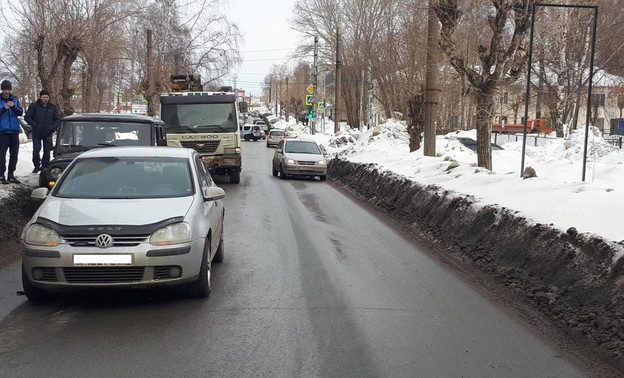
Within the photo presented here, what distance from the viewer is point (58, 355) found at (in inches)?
192

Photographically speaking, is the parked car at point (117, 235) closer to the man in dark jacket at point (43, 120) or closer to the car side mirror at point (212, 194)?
the car side mirror at point (212, 194)

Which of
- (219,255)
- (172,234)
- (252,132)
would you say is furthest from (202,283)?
(252,132)

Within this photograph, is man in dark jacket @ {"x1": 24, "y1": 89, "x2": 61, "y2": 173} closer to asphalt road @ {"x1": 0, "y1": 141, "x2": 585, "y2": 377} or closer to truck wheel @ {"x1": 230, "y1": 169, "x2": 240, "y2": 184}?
asphalt road @ {"x1": 0, "y1": 141, "x2": 585, "y2": 377}

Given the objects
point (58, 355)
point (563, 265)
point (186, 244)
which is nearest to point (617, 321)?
point (563, 265)

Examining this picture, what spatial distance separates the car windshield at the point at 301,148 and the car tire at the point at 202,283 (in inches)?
695

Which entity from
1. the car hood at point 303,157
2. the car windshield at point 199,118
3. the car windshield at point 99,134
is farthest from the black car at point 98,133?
the car hood at point 303,157

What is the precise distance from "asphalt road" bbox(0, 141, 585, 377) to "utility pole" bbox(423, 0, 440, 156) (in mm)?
10063

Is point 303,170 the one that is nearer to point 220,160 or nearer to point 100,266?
point 220,160

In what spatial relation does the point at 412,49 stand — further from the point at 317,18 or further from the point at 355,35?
the point at 317,18

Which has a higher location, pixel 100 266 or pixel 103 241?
pixel 103 241

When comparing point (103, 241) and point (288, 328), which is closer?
point (288, 328)

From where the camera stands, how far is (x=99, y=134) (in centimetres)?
1135

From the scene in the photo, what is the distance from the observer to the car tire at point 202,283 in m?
6.48

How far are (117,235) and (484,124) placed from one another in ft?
41.1
